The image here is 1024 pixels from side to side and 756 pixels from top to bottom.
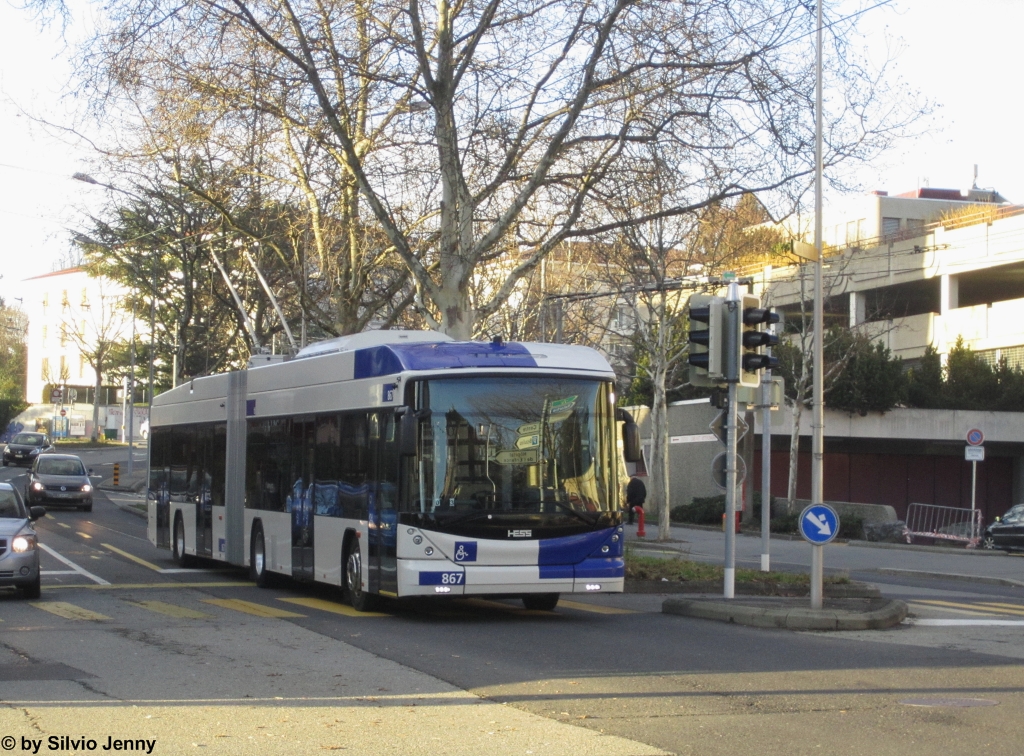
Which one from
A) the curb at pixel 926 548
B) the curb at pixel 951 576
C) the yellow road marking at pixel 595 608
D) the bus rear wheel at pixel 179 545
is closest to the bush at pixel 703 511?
the curb at pixel 926 548

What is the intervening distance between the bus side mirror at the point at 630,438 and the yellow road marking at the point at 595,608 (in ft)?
7.90

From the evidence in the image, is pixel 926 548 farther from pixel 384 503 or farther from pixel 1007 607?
pixel 384 503

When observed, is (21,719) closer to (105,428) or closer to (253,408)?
(253,408)

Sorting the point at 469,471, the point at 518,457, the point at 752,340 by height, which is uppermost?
the point at 752,340

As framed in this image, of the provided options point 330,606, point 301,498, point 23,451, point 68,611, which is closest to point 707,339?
point 330,606

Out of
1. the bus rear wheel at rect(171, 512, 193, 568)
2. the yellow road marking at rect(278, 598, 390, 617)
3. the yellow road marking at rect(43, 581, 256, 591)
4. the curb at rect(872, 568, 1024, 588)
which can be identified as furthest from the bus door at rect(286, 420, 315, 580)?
the curb at rect(872, 568, 1024, 588)

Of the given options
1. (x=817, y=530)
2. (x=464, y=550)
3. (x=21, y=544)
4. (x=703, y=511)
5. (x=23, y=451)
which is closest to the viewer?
(x=464, y=550)

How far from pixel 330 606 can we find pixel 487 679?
6403 mm

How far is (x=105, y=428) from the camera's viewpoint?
350 ft

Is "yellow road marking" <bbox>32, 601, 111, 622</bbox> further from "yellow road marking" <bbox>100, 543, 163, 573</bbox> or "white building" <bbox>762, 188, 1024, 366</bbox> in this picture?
"white building" <bbox>762, 188, 1024, 366</bbox>

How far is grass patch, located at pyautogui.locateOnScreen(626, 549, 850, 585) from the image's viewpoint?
18422 mm

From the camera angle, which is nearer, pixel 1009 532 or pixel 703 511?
pixel 1009 532

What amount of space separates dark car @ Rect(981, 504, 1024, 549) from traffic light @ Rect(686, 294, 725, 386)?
1996 cm

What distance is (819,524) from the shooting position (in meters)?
14.0
